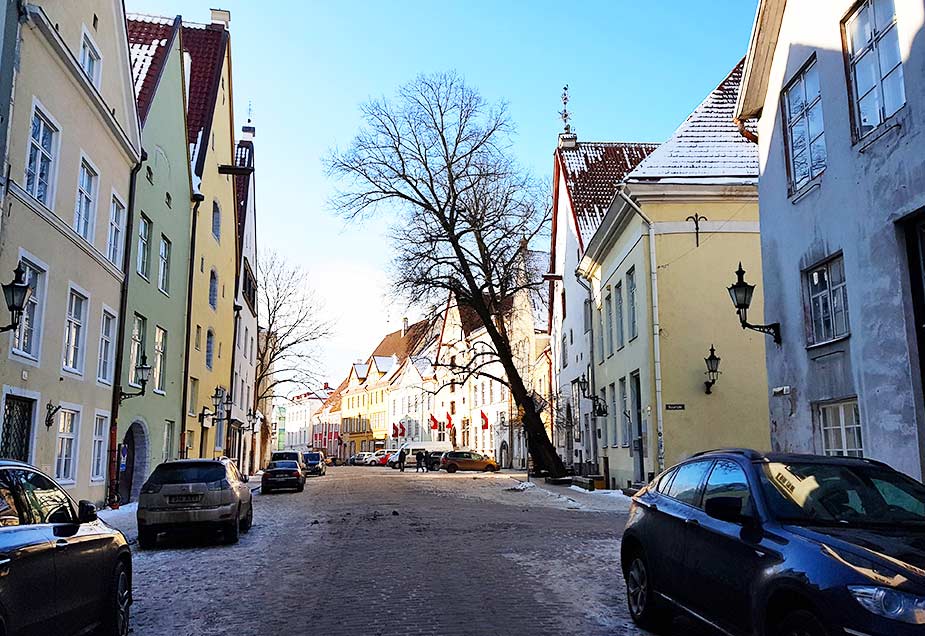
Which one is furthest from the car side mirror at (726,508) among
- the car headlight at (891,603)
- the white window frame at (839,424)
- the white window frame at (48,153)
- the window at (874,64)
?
the white window frame at (48,153)

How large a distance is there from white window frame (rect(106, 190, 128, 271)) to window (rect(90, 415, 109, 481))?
153 inches

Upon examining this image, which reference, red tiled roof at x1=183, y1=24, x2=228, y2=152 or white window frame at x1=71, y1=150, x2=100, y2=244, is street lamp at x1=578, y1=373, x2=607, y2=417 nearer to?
red tiled roof at x1=183, y1=24, x2=228, y2=152

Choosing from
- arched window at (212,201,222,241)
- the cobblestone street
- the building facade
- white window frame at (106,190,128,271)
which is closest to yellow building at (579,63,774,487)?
the cobblestone street

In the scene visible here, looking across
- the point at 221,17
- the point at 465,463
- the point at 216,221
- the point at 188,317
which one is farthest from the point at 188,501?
the point at 465,463

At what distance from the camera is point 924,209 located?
1012 cm

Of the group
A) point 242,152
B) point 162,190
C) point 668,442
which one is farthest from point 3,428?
point 242,152

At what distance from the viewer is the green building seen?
2198cm

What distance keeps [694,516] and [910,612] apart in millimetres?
2283

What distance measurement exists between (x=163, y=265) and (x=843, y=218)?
20.2m

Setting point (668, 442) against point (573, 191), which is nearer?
point (668, 442)

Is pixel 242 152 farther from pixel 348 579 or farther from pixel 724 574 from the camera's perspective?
pixel 724 574

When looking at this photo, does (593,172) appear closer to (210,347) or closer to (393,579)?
(210,347)

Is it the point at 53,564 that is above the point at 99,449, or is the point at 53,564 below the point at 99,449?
below

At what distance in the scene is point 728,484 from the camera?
20.4 ft
